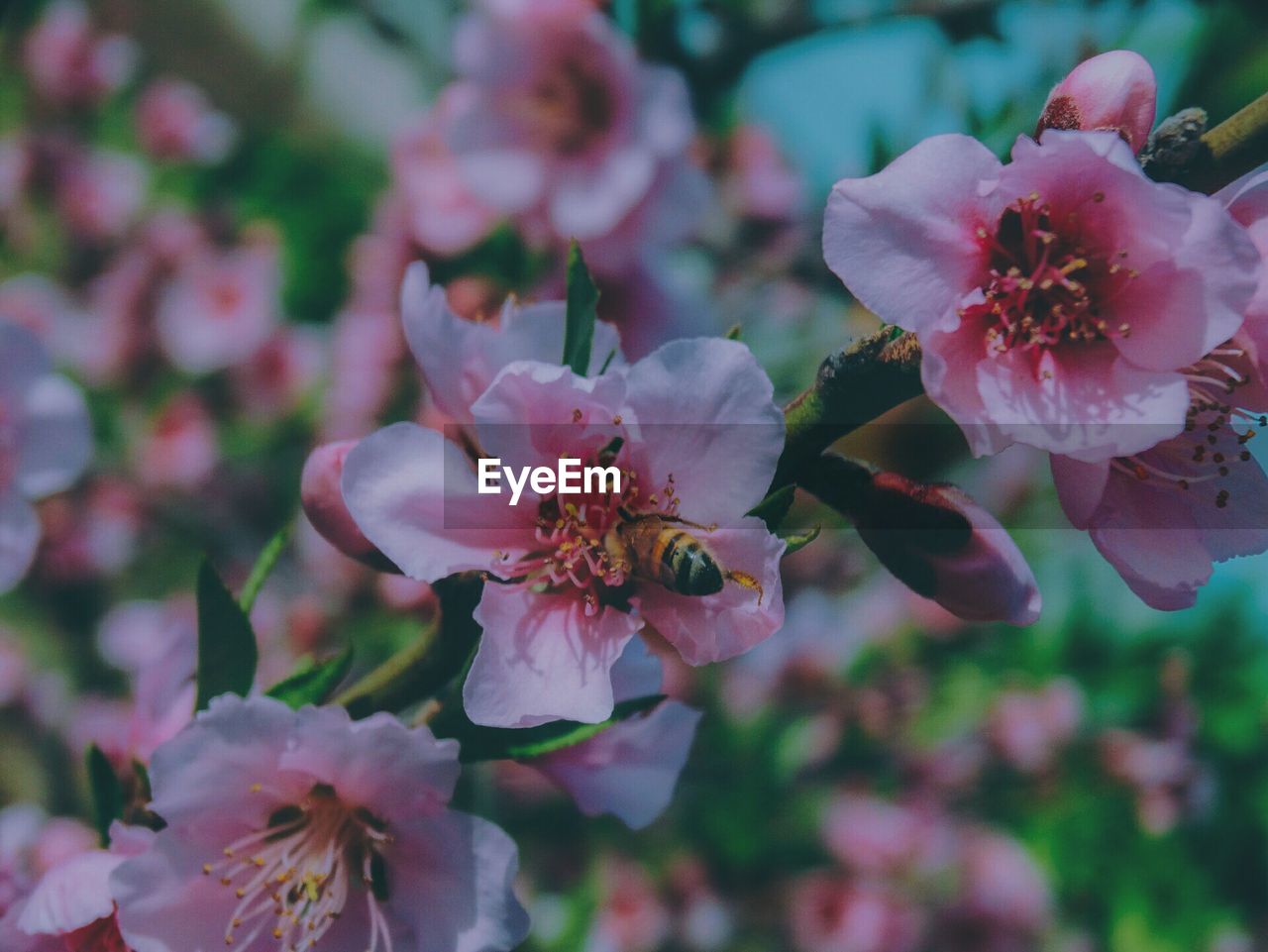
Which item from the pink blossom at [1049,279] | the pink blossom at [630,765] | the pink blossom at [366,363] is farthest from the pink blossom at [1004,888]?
the pink blossom at [1049,279]

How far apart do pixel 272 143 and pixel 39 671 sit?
1235 millimetres

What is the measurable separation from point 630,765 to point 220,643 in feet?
0.71

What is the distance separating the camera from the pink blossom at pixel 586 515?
400 millimetres

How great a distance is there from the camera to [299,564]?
6.61ft

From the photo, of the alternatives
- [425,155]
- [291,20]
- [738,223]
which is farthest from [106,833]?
[291,20]

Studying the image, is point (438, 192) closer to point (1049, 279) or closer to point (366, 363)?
point (366, 363)

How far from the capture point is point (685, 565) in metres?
0.38

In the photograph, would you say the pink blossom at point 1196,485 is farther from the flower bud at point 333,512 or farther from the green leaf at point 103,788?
the green leaf at point 103,788

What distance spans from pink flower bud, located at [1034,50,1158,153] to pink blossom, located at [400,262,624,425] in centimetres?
24

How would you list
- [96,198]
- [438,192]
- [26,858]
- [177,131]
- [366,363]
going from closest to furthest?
[26,858] → [438,192] → [366,363] → [96,198] → [177,131]

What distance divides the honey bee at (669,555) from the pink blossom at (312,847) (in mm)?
A: 116

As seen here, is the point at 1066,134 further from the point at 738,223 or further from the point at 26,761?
the point at 26,761

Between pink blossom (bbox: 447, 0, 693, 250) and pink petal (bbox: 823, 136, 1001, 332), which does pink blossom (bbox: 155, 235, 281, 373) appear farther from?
pink petal (bbox: 823, 136, 1001, 332)

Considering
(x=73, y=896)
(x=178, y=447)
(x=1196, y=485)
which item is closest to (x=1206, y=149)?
(x=1196, y=485)
